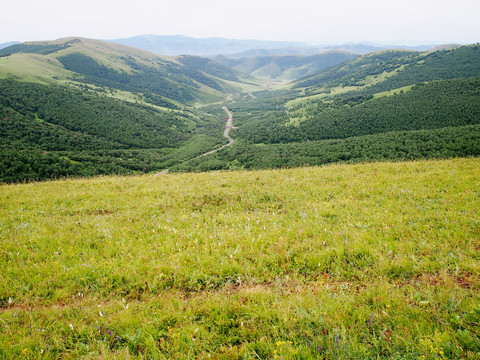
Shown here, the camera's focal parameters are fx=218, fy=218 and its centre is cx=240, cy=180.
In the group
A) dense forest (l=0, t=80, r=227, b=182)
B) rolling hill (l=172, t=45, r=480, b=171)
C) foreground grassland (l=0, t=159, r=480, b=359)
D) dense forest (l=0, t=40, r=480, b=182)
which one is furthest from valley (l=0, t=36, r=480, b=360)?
dense forest (l=0, t=80, r=227, b=182)

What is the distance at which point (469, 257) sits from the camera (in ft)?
17.1

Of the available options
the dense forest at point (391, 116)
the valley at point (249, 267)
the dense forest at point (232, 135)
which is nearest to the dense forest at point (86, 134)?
the dense forest at point (232, 135)

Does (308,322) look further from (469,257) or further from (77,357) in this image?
(469,257)

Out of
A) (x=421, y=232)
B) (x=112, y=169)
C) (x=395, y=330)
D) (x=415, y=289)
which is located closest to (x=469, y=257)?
(x=421, y=232)

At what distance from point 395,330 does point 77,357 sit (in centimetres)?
525

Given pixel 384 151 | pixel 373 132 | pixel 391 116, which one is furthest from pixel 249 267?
pixel 391 116

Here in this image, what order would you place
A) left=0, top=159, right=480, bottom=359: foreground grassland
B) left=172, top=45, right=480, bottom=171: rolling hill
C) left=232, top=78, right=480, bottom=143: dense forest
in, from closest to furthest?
left=0, top=159, right=480, bottom=359: foreground grassland < left=172, top=45, right=480, bottom=171: rolling hill < left=232, top=78, right=480, bottom=143: dense forest

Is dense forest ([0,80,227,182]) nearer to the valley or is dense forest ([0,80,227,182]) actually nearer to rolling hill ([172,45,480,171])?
rolling hill ([172,45,480,171])

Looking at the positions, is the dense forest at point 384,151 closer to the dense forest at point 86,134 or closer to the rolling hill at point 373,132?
the rolling hill at point 373,132

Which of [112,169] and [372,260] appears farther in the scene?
[112,169]

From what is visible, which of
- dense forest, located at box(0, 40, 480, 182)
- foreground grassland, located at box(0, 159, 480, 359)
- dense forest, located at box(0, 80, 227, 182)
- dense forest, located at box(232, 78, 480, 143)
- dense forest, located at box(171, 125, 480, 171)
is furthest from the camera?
dense forest, located at box(232, 78, 480, 143)

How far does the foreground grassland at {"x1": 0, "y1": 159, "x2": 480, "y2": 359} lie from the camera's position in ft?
11.6

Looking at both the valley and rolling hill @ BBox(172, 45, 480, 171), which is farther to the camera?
rolling hill @ BBox(172, 45, 480, 171)

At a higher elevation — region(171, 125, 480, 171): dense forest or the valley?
the valley
